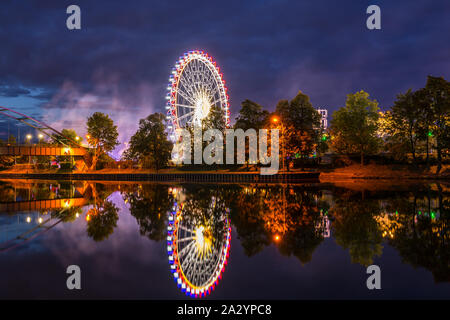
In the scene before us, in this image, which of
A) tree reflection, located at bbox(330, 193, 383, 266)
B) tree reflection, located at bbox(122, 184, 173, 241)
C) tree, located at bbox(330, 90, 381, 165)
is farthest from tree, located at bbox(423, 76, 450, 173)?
tree reflection, located at bbox(122, 184, 173, 241)

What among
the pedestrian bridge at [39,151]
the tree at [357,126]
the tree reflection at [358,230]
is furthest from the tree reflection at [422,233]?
the pedestrian bridge at [39,151]

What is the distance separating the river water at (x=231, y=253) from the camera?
25.6ft

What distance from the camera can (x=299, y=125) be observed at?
56312mm

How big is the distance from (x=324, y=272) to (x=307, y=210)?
1017 cm

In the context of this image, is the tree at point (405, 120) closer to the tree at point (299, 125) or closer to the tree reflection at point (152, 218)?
the tree at point (299, 125)

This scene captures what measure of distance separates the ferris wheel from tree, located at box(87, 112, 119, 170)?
122ft

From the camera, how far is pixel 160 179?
177 ft

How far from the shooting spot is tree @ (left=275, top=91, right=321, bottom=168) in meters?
50.4

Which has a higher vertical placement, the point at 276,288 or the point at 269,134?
the point at 269,134

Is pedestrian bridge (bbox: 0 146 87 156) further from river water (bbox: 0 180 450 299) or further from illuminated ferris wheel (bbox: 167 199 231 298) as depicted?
illuminated ferris wheel (bbox: 167 199 231 298)

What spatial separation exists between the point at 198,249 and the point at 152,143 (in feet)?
180
